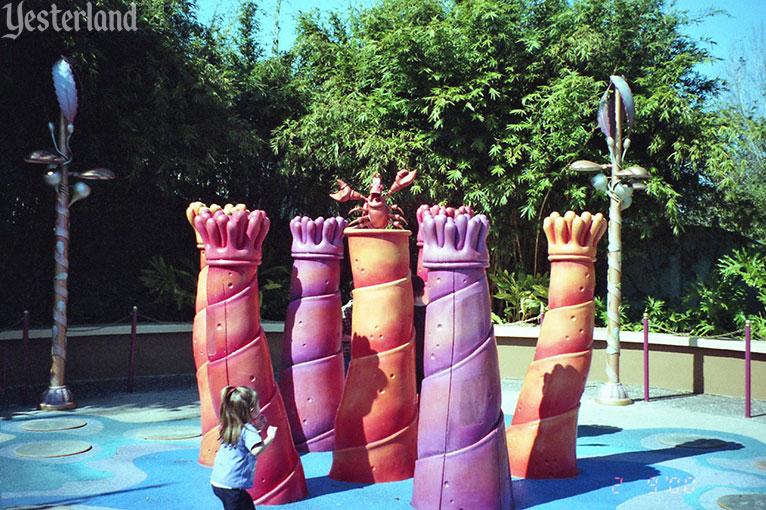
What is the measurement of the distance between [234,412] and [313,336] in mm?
2328

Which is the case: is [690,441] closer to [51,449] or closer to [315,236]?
[315,236]

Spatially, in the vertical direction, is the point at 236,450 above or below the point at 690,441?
above

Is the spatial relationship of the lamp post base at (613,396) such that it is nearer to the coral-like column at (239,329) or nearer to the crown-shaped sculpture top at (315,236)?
the crown-shaped sculpture top at (315,236)

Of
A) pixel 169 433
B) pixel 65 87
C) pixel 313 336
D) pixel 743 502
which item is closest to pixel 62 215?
pixel 65 87

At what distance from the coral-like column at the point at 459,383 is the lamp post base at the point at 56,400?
529cm

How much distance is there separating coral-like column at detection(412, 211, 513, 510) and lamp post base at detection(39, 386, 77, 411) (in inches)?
208

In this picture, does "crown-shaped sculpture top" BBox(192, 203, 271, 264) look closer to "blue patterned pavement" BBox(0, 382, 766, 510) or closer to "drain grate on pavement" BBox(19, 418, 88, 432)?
"blue patterned pavement" BBox(0, 382, 766, 510)

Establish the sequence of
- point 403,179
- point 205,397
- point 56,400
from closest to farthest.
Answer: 1. point 205,397
2. point 403,179
3. point 56,400

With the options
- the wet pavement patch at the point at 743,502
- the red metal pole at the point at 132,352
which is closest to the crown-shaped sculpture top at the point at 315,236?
the wet pavement patch at the point at 743,502

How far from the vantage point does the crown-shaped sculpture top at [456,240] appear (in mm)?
4859

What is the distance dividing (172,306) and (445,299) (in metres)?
8.26

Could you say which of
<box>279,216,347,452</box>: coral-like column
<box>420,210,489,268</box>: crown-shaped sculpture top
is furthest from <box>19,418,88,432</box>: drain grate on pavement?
<box>420,210,489,268</box>: crown-shaped sculpture top

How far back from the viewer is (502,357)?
11.6 m

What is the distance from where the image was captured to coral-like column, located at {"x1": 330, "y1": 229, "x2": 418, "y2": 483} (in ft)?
18.8
